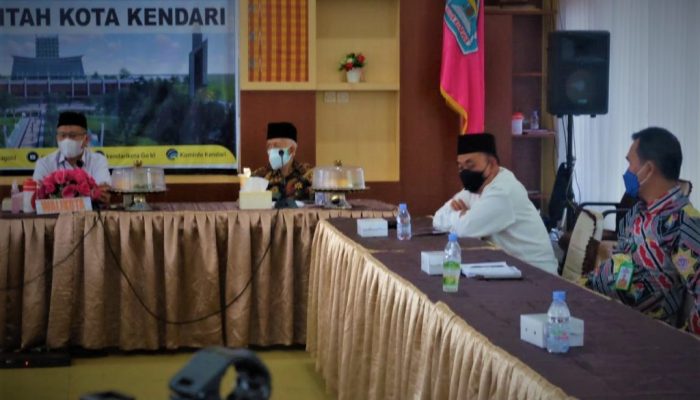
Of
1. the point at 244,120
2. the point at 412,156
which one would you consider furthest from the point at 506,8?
the point at 244,120

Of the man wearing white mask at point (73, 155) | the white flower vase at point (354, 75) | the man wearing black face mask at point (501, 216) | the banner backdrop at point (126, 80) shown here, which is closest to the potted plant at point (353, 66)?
the white flower vase at point (354, 75)

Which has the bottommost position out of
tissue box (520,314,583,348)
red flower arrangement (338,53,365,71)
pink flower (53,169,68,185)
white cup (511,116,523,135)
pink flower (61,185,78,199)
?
tissue box (520,314,583,348)

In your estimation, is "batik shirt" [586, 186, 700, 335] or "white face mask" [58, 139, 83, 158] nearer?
"batik shirt" [586, 186, 700, 335]

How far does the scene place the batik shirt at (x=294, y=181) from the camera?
6266 mm

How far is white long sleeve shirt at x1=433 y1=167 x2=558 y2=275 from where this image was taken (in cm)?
467

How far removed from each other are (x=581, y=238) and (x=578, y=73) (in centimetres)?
362

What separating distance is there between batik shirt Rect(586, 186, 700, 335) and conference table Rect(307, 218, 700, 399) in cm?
35

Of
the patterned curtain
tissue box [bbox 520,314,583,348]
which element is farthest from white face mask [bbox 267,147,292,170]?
tissue box [bbox 520,314,583,348]

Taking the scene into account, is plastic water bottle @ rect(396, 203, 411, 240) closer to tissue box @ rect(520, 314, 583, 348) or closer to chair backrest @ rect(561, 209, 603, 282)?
chair backrest @ rect(561, 209, 603, 282)

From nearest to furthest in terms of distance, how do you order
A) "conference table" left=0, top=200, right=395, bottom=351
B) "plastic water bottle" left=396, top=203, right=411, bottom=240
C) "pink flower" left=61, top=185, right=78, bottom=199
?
"plastic water bottle" left=396, top=203, right=411, bottom=240 → "conference table" left=0, top=200, right=395, bottom=351 → "pink flower" left=61, top=185, right=78, bottom=199

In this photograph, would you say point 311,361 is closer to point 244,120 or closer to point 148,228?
point 148,228

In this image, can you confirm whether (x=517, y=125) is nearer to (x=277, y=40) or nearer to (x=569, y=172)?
(x=569, y=172)

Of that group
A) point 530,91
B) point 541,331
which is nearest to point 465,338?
point 541,331

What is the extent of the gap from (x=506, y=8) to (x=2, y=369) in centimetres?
529
